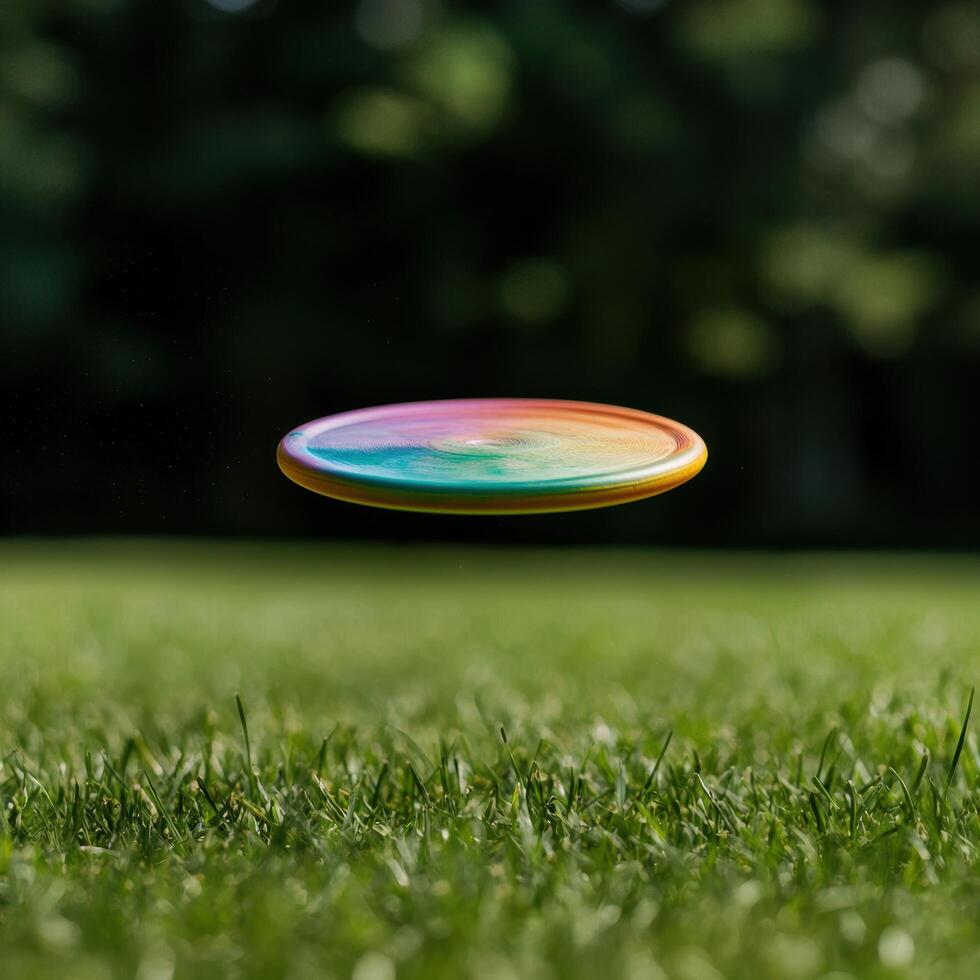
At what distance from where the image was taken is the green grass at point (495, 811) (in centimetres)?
191

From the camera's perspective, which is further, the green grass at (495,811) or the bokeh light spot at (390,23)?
the bokeh light spot at (390,23)

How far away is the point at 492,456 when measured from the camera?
356 cm

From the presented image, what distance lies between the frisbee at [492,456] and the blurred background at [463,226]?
13.3m

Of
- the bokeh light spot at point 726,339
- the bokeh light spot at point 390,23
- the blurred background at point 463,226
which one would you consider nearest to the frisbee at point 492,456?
the blurred background at point 463,226

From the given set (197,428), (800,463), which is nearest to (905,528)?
(800,463)

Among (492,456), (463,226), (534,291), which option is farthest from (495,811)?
(463,226)

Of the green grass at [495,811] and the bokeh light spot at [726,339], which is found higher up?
the green grass at [495,811]

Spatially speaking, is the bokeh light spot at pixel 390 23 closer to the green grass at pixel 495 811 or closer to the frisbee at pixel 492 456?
the green grass at pixel 495 811

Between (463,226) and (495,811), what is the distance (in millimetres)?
16087

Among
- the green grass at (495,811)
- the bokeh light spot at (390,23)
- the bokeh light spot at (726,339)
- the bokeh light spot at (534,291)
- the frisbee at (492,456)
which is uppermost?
the bokeh light spot at (390,23)

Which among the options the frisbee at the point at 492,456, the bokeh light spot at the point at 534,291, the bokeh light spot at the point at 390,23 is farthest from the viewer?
the bokeh light spot at the point at 390,23

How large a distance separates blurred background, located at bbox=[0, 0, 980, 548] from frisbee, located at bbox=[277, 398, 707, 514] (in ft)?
43.6

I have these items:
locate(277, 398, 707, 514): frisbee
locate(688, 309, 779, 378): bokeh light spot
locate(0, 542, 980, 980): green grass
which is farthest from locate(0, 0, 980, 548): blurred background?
locate(277, 398, 707, 514): frisbee

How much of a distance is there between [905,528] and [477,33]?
1128cm
